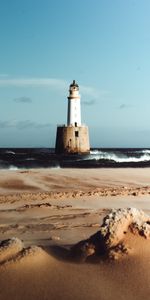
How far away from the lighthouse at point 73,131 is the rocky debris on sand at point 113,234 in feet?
175

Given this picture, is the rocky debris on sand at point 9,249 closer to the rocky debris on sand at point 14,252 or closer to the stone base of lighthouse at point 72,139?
the rocky debris on sand at point 14,252

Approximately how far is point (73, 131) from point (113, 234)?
2118 inches

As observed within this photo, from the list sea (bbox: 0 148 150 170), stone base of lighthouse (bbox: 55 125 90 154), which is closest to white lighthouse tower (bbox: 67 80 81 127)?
stone base of lighthouse (bbox: 55 125 90 154)

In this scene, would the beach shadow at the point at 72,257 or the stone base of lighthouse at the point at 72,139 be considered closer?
the beach shadow at the point at 72,257

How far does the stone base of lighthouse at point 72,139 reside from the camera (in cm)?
5766

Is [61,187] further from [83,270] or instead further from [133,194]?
[83,270]

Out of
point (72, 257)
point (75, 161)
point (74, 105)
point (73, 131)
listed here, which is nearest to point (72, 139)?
point (73, 131)

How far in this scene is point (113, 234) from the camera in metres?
3.88

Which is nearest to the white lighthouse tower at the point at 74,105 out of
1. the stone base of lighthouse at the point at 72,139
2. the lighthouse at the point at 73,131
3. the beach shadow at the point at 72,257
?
the lighthouse at the point at 73,131

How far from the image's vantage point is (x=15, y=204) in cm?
1112

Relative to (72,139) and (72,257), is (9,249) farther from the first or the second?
(72,139)

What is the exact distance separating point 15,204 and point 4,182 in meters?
6.34

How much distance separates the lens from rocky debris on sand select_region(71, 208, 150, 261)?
3.87 metres

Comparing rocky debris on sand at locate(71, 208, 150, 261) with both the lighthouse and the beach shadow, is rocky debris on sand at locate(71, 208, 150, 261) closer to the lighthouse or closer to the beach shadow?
the beach shadow
